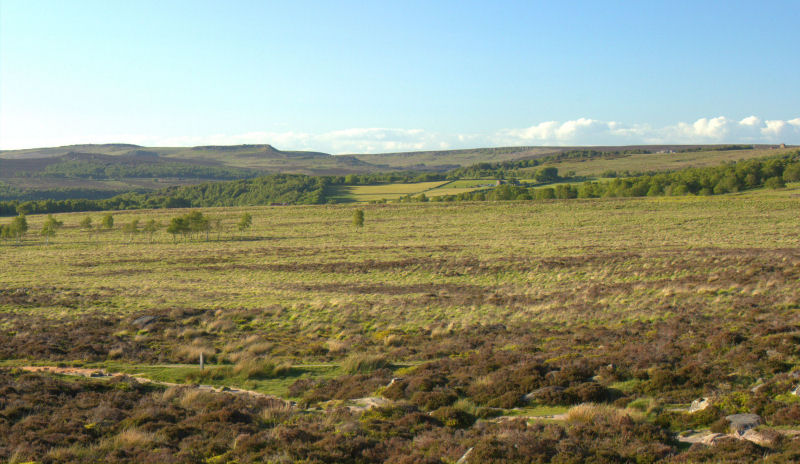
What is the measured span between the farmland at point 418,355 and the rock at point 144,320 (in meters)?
0.11

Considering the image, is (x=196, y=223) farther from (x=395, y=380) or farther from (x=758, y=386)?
(x=758, y=386)

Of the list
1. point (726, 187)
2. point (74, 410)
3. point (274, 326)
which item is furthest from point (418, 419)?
point (726, 187)

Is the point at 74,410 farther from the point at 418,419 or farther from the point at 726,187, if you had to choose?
the point at 726,187

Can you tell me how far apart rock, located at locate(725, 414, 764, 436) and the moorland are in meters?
0.05

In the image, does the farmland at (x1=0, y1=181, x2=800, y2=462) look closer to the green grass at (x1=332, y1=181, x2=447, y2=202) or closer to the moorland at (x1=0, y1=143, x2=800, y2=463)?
the moorland at (x1=0, y1=143, x2=800, y2=463)

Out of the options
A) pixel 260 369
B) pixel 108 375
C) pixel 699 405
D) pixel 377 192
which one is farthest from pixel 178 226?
pixel 377 192

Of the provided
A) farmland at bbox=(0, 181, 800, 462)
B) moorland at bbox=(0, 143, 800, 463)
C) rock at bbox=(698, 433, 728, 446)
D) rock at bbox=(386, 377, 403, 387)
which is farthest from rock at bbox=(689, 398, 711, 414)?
rock at bbox=(386, 377, 403, 387)

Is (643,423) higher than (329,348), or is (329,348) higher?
(643,423)

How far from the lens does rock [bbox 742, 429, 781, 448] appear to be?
29.1 feet

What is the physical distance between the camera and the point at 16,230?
8681 centimetres

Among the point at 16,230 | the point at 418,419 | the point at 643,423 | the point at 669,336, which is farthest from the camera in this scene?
the point at 16,230

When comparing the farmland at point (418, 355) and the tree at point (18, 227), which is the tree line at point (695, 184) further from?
the tree at point (18, 227)

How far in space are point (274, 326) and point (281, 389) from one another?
10.7m

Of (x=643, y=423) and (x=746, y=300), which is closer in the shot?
(x=643, y=423)
